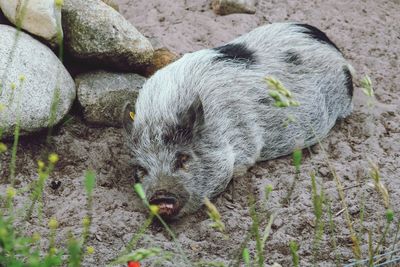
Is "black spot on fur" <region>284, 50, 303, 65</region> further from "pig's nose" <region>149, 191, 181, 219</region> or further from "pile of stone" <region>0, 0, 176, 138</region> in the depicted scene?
"pig's nose" <region>149, 191, 181, 219</region>

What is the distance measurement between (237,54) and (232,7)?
1301mm

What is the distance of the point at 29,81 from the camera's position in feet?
14.0

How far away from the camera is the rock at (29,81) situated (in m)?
4.18

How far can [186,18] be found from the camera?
5.91 m

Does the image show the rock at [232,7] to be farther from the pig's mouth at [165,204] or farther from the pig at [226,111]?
the pig's mouth at [165,204]

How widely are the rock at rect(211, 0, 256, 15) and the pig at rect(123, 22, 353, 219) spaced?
857mm

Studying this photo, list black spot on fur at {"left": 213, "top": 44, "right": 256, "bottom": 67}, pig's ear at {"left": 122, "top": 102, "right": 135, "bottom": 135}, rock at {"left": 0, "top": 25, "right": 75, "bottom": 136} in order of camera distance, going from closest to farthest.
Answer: rock at {"left": 0, "top": 25, "right": 75, "bottom": 136}
pig's ear at {"left": 122, "top": 102, "right": 135, "bottom": 135}
black spot on fur at {"left": 213, "top": 44, "right": 256, "bottom": 67}

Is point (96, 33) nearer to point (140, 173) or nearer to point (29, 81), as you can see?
point (29, 81)

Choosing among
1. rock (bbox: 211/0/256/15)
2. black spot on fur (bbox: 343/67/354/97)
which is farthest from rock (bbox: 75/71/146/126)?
black spot on fur (bbox: 343/67/354/97)

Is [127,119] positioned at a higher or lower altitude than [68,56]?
lower

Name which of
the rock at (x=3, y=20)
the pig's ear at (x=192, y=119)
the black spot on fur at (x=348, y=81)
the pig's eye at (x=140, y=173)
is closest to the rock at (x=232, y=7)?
the black spot on fur at (x=348, y=81)

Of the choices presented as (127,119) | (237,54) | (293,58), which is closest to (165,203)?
(127,119)

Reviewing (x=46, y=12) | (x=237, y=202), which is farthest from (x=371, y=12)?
Result: (x=46, y=12)

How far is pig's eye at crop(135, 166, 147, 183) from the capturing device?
14.1ft
